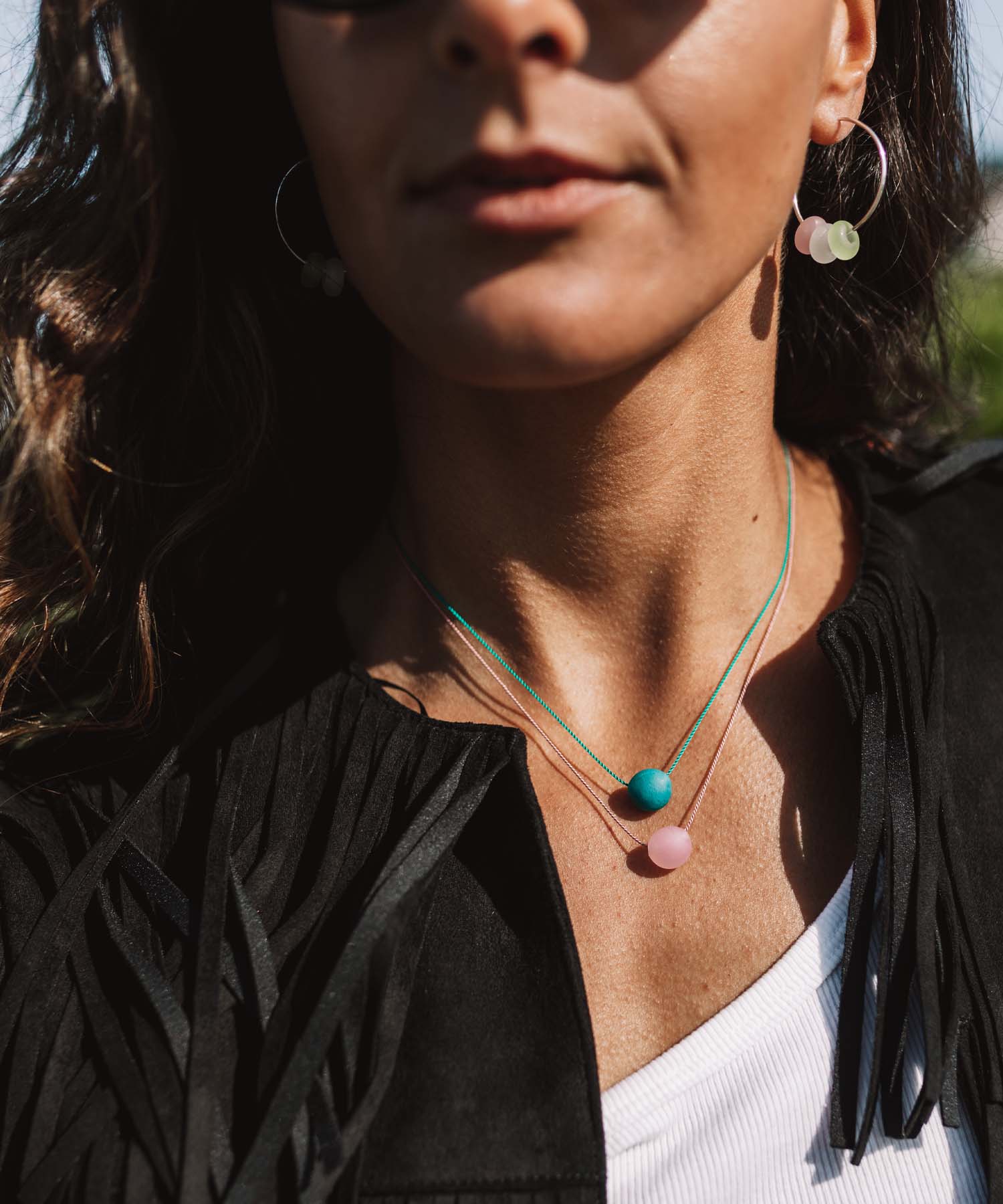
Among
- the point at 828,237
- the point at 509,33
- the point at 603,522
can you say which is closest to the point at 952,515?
the point at 828,237

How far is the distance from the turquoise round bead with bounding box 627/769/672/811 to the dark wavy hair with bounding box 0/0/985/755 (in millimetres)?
605

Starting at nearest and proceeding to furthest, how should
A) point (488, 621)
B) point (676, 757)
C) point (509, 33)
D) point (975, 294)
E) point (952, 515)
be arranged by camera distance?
point (509, 33) → point (676, 757) → point (488, 621) → point (952, 515) → point (975, 294)

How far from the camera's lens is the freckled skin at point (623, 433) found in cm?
135

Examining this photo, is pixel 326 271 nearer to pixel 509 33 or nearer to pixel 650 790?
pixel 509 33

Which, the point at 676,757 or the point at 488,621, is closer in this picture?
the point at 676,757

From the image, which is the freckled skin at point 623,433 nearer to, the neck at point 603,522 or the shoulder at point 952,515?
the neck at point 603,522

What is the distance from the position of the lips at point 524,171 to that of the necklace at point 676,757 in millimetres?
739

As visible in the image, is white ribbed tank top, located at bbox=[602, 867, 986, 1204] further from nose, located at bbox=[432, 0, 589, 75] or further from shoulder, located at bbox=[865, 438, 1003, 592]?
nose, located at bbox=[432, 0, 589, 75]

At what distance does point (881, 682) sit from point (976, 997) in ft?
1.38

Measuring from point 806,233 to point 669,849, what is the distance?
0.93 metres

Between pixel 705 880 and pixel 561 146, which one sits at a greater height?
pixel 561 146

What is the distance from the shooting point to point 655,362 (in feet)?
5.40

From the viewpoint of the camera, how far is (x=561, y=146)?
1320 millimetres

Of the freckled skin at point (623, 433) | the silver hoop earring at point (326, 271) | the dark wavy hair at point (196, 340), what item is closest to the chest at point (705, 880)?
the freckled skin at point (623, 433)
